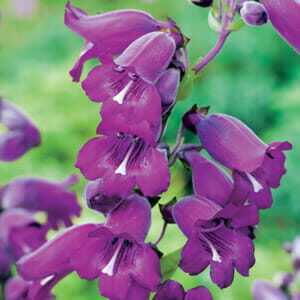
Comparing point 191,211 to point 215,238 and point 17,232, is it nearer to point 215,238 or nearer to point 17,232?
point 215,238

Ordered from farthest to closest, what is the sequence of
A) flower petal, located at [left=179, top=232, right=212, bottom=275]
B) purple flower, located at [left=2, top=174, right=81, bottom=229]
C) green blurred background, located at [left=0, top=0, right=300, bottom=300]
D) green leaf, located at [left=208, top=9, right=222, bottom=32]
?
green blurred background, located at [left=0, top=0, right=300, bottom=300] → purple flower, located at [left=2, top=174, right=81, bottom=229] → green leaf, located at [left=208, top=9, right=222, bottom=32] → flower petal, located at [left=179, top=232, right=212, bottom=275]

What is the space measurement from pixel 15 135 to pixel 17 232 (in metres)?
0.22

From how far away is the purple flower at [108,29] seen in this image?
0.62 meters

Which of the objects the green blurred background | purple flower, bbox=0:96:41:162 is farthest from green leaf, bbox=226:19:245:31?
the green blurred background

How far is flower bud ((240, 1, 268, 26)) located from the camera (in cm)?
60

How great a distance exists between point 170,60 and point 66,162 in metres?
1.98

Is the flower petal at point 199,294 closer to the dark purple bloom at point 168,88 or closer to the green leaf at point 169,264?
the green leaf at point 169,264

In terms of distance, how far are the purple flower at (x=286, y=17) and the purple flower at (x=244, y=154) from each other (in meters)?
0.12

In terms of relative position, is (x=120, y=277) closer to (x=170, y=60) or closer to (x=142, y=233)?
(x=142, y=233)

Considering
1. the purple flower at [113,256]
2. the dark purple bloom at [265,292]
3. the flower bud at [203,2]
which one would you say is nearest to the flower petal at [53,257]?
the purple flower at [113,256]

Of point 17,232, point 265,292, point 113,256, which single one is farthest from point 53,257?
point 265,292

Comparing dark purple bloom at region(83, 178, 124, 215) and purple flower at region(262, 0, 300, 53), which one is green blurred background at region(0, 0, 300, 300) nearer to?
dark purple bloom at region(83, 178, 124, 215)

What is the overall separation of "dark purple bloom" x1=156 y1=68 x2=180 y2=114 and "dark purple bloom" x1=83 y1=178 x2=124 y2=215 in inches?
4.8

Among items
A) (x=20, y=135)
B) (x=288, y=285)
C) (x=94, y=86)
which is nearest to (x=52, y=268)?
(x=94, y=86)
